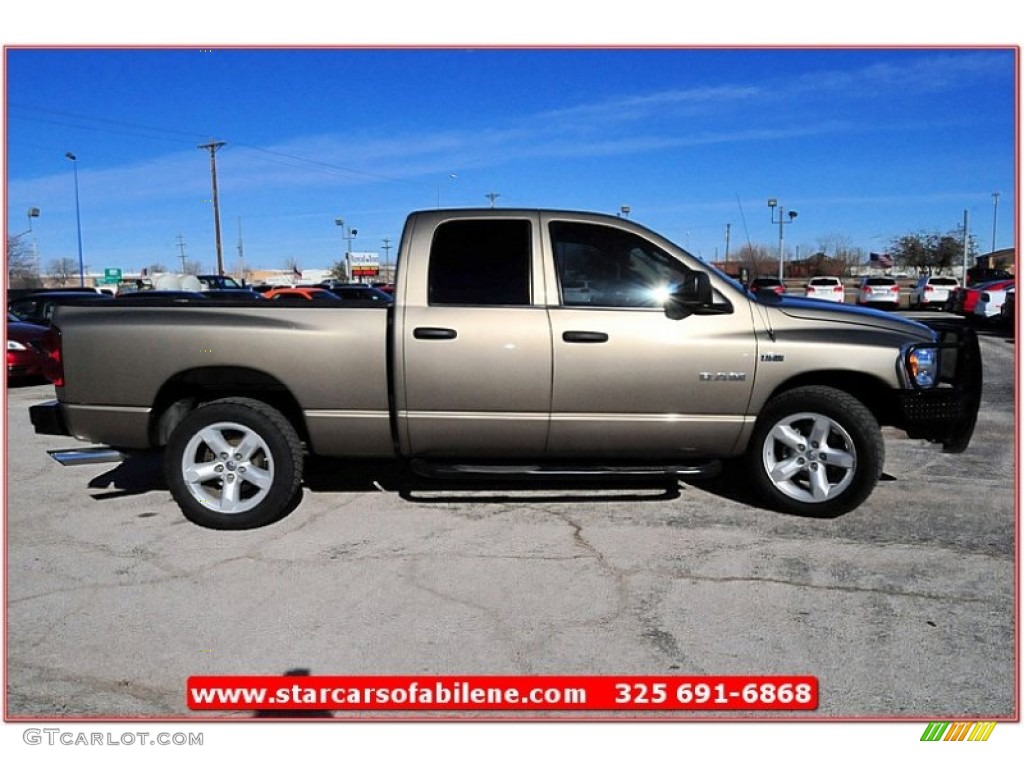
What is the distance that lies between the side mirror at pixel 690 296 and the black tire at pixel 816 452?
78 centimetres

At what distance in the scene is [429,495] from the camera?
5.38 metres

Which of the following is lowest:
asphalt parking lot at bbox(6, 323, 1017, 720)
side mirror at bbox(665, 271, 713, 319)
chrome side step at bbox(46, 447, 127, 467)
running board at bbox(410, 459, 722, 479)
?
asphalt parking lot at bbox(6, 323, 1017, 720)

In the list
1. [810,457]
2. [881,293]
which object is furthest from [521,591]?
[881,293]

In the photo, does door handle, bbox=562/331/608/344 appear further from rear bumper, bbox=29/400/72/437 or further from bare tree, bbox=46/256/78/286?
bare tree, bbox=46/256/78/286

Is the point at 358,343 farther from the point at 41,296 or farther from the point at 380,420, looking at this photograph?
the point at 41,296

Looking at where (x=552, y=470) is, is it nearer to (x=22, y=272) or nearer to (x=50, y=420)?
(x=50, y=420)

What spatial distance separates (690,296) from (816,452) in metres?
1.26

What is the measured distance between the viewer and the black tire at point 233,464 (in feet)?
15.6

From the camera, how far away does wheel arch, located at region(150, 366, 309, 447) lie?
16.0ft

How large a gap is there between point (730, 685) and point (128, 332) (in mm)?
3900

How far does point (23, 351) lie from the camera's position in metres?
11.8

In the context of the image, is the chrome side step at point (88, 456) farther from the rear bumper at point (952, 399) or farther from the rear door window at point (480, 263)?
the rear bumper at point (952, 399)

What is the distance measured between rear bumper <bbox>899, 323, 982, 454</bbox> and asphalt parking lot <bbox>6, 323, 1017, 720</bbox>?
58 cm

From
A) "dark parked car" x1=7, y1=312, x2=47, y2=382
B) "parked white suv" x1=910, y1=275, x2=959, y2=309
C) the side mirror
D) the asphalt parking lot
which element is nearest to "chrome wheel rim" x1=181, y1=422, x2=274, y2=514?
the asphalt parking lot
